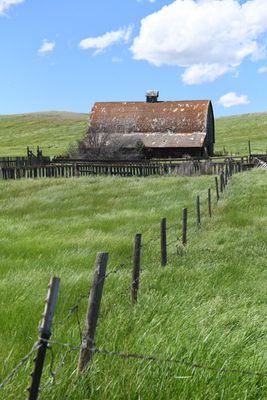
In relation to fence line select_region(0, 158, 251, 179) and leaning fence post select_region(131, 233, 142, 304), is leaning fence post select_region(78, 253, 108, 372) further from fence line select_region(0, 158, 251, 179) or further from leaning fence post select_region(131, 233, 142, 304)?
fence line select_region(0, 158, 251, 179)

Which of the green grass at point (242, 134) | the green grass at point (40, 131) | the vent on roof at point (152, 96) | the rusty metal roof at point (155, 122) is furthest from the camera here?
the green grass at point (40, 131)

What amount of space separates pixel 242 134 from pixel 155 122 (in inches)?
→ 1465

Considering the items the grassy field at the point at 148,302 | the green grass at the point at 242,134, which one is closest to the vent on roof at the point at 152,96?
the green grass at the point at 242,134

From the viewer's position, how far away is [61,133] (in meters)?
93.9

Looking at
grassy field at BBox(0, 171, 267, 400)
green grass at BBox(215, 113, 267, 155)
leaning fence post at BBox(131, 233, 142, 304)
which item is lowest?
grassy field at BBox(0, 171, 267, 400)

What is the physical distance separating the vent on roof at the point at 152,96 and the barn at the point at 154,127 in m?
1.13

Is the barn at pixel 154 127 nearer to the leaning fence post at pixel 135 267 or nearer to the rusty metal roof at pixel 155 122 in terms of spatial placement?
the rusty metal roof at pixel 155 122

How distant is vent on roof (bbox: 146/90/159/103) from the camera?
53.2 m

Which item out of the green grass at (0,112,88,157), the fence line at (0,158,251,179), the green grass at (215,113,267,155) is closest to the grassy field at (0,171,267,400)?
the fence line at (0,158,251,179)

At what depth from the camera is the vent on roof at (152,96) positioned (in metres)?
53.2

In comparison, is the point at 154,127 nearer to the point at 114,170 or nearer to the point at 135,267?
the point at 114,170

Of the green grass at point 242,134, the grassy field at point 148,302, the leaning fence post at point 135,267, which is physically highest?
the green grass at point 242,134

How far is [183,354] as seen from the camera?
4.06m

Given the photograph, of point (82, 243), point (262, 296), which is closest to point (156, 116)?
point (82, 243)
